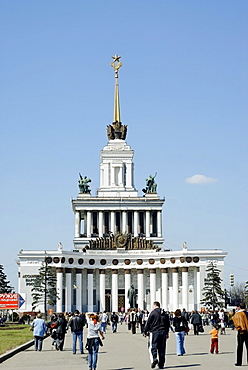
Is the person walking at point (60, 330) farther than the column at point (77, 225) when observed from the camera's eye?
No

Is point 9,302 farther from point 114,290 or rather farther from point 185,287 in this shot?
point 114,290

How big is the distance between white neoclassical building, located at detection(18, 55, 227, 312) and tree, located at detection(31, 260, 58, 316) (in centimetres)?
116

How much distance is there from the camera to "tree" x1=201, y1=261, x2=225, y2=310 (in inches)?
3551

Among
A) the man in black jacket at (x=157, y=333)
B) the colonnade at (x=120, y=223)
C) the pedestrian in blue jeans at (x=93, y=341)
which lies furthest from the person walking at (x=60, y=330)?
the colonnade at (x=120, y=223)

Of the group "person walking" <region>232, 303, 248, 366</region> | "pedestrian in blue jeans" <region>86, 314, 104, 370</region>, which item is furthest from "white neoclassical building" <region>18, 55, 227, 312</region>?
"person walking" <region>232, 303, 248, 366</region>

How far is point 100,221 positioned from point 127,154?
14.1m

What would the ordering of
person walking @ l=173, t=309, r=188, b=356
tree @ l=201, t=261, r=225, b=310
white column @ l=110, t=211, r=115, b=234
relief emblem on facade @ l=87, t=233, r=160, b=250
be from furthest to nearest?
white column @ l=110, t=211, r=115, b=234
relief emblem on facade @ l=87, t=233, r=160, b=250
tree @ l=201, t=261, r=225, b=310
person walking @ l=173, t=309, r=188, b=356

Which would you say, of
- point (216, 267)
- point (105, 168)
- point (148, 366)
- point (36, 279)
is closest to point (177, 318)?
point (148, 366)

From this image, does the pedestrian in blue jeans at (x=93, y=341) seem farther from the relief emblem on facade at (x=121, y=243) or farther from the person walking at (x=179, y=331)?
the relief emblem on facade at (x=121, y=243)

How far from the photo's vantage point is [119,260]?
10369 centimetres

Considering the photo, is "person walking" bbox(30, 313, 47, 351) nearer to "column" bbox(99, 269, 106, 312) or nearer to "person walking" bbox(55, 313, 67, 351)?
"person walking" bbox(55, 313, 67, 351)

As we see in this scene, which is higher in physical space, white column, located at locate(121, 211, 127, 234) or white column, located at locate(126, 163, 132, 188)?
white column, located at locate(126, 163, 132, 188)

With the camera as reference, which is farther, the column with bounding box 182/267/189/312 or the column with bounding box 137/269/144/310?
the column with bounding box 137/269/144/310

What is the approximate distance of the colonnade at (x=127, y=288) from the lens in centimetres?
9800
